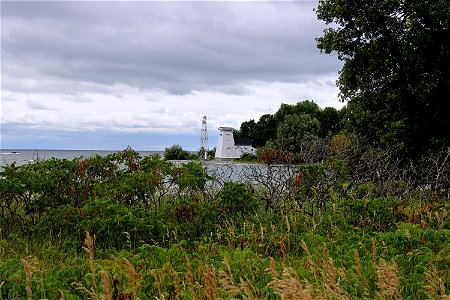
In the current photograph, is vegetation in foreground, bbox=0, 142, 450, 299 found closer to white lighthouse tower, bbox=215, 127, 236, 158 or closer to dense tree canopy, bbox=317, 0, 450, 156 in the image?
dense tree canopy, bbox=317, 0, 450, 156

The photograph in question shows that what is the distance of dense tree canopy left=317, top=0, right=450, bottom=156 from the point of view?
1449cm

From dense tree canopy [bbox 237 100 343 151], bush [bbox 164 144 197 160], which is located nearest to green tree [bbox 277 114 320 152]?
dense tree canopy [bbox 237 100 343 151]

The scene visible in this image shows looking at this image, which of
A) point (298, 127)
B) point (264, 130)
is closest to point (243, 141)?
point (264, 130)

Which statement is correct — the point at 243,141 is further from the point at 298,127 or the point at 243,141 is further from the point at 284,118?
the point at 298,127

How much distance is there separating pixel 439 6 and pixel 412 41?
131 cm

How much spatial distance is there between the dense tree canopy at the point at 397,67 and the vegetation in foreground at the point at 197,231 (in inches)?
149

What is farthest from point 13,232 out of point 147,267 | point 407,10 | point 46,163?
point 407,10

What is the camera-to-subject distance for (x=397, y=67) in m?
15.1

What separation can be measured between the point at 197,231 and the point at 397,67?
380 inches

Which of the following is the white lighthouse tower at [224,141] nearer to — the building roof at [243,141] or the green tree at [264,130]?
the building roof at [243,141]

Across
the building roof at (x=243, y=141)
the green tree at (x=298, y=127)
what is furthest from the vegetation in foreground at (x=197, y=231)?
the building roof at (x=243, y=141)

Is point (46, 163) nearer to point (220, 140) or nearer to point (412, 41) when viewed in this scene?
point (412, 41)

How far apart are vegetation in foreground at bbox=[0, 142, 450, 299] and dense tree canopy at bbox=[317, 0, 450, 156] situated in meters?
3.78

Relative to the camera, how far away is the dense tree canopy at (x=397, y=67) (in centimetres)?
1449
